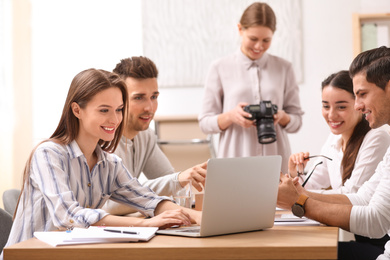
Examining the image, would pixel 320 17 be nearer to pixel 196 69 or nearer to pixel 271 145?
pixel 196 69

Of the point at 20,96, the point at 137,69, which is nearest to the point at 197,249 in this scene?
the point at 137,69

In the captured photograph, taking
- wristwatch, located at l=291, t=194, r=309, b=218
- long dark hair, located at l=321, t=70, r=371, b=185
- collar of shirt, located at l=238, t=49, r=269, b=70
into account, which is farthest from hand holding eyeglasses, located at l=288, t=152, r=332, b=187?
collar of shirt, located at l=238, t=49, r=269, b=70

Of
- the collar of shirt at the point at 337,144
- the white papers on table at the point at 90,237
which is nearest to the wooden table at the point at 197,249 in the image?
the white papers on table at the point at 90,237

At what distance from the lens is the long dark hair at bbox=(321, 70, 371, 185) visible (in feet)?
8.13

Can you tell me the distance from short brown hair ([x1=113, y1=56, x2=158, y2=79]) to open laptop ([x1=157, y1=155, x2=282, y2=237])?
1120 millimetres

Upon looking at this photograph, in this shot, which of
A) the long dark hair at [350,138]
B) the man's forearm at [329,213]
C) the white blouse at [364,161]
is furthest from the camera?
the long dark hair at [350,138]

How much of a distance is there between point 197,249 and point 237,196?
0.25 m

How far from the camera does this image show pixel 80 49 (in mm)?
5438

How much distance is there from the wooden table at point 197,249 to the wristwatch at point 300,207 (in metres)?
0.28

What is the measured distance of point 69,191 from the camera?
1770 mm

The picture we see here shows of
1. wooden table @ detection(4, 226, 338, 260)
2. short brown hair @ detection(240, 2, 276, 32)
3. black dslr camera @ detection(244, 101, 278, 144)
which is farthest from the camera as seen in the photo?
short brown hair @ detection(240, 2, 276, 32)

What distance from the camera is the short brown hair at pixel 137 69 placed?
2.60 m

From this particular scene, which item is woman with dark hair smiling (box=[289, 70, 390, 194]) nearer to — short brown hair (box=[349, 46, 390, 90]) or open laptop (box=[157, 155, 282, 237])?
short brown hair (box=[349, 46, 390, 90])

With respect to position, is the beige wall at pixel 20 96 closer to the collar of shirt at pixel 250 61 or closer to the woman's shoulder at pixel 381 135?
the collar of shirt at pixel 250 61
